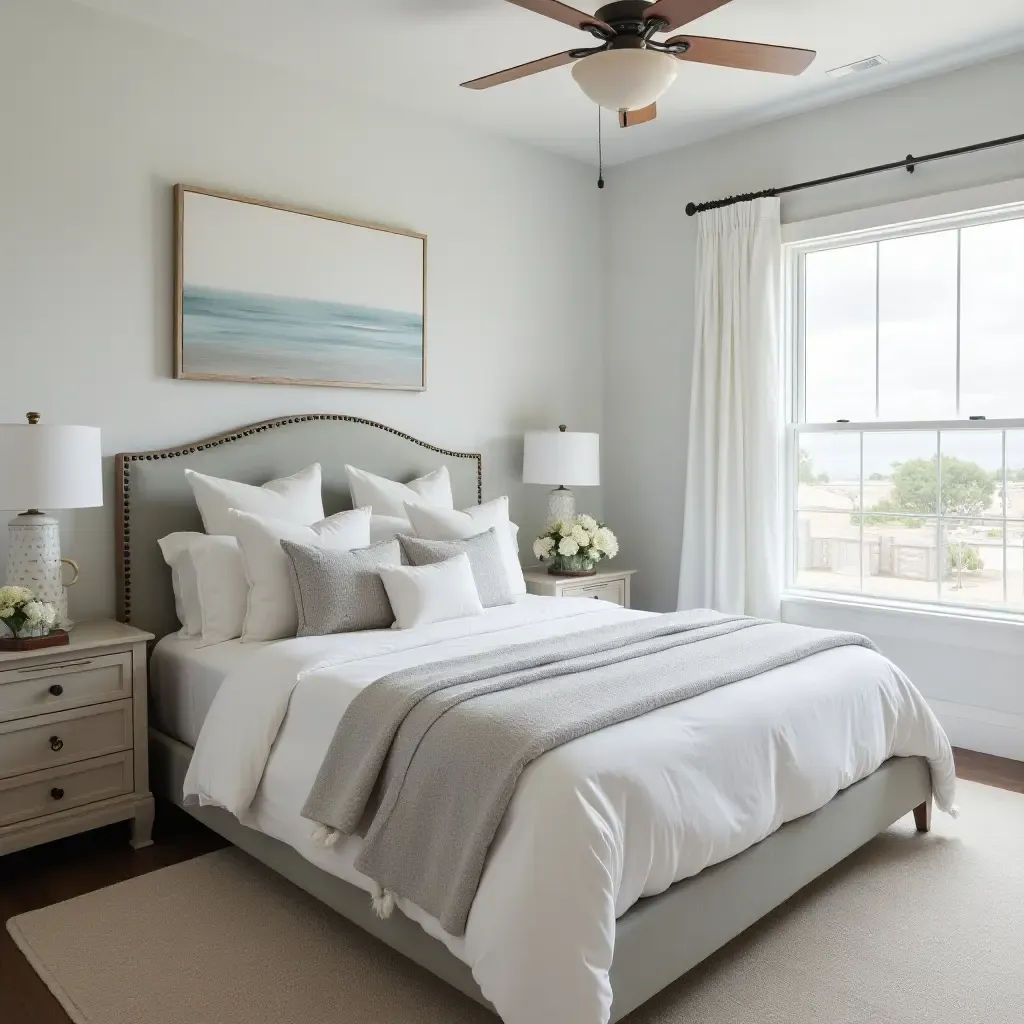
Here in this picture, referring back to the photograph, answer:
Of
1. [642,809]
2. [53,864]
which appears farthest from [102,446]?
[642,809]

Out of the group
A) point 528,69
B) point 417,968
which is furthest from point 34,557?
point 528,69

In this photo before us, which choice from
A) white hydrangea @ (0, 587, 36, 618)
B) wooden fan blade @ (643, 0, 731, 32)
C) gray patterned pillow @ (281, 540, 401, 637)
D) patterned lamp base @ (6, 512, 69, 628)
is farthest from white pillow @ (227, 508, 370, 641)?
wooden fan blade @ (643, 0, 731, 32)

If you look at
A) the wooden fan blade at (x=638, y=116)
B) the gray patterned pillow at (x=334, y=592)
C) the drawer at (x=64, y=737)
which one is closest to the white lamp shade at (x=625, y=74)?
the wooden fan blade at (x=638, y=116)

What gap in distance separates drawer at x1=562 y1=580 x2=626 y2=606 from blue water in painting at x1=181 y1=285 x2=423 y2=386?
126 cm

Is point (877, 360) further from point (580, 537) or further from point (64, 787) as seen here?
point (64, 787)

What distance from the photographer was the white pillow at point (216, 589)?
310cm

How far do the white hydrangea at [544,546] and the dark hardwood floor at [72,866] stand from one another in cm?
205

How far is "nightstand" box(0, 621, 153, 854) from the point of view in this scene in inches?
104

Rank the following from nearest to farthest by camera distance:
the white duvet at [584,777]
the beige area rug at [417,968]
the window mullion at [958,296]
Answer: the white duvet at [584,777]
the beige area rug at [417,968]
the window mullion at [958,296]

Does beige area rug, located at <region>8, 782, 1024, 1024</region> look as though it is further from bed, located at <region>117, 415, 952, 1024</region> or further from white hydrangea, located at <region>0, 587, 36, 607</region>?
white hydrangea, located at <region>0, 587, 36, 607</region>

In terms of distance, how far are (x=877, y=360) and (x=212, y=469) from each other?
303cm

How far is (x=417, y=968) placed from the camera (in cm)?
228

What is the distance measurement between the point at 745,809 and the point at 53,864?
2185 millimetres

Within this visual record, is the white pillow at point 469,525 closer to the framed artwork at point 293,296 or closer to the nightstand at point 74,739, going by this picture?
the framed artwork at point 293,296
